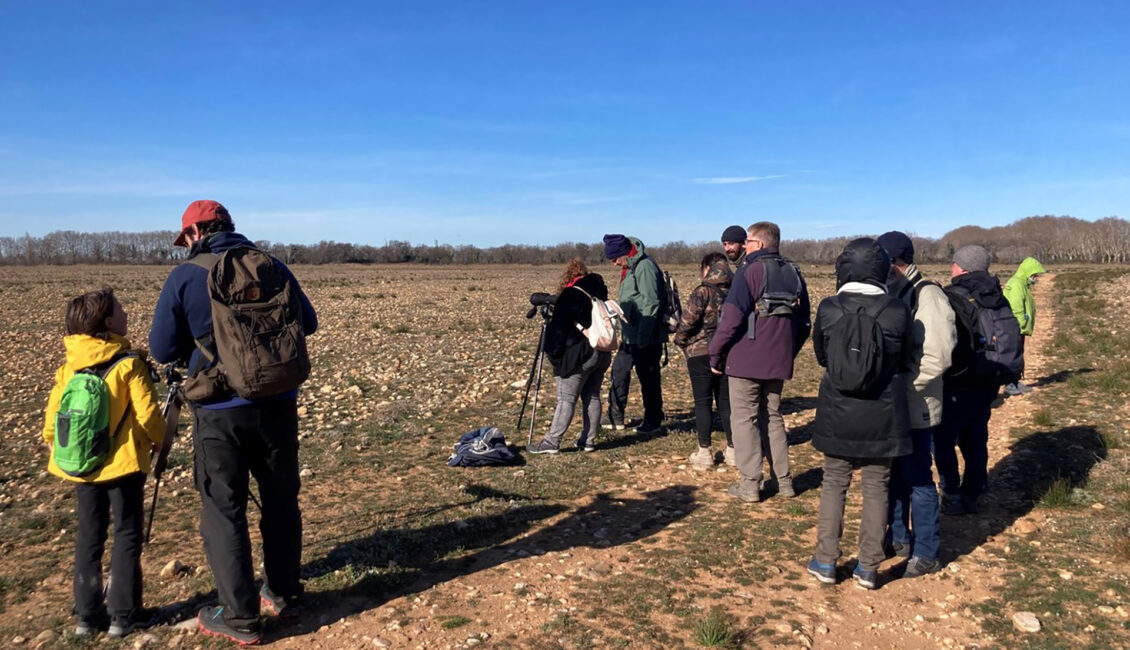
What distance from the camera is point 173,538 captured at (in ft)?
20.1

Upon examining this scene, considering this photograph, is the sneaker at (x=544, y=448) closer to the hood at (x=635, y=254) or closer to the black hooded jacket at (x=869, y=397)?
the hood at (x=635, y=254)

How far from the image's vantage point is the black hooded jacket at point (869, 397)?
479cm

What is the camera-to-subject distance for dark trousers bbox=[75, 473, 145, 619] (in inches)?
172

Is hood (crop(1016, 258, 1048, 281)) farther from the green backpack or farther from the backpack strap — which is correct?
the green backpack

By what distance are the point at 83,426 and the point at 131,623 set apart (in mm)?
1276

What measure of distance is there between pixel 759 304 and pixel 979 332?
1755 mm

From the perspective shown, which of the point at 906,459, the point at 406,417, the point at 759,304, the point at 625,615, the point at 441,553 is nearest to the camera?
the point at 625,615

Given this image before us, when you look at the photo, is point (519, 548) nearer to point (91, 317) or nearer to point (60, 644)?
point (60, 644)

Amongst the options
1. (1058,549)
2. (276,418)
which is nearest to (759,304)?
(1058,549)

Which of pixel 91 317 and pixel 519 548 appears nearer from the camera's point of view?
pixel 91 317

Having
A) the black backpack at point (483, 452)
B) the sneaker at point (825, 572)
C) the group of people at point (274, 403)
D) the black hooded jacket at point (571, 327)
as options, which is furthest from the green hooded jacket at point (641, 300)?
the sneaker at point (825, 572)

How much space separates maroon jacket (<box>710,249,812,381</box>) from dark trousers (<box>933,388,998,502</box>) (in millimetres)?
1354

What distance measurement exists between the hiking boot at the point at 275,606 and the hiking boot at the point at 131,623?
0.66m

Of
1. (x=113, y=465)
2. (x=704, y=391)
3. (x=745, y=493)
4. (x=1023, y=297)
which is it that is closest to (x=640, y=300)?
(x=704, y=391)
